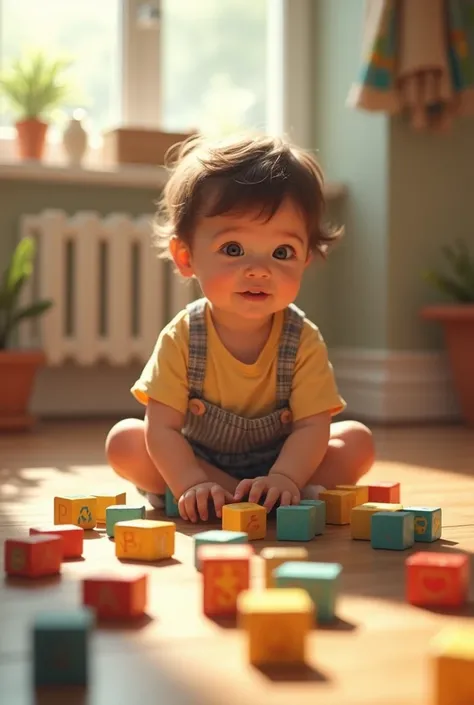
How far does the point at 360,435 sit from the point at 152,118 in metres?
1.87

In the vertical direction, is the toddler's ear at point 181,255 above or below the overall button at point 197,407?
above

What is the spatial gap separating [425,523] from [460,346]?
1.66 meters

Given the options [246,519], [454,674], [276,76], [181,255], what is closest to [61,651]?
[454,674]

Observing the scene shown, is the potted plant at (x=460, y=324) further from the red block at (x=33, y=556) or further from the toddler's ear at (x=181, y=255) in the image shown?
the red block at (x=33, y=556)

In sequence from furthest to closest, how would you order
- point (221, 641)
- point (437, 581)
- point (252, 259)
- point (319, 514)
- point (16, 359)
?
point (16, 359) → point (252, 259) → point (319, 514) → point (437, 581) → point (221, 641)

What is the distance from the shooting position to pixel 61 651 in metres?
0.69

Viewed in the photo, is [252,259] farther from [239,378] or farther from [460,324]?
[460,324]

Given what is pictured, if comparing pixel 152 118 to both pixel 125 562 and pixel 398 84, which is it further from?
pixel 125 562

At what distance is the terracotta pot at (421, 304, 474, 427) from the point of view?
2.79 metres

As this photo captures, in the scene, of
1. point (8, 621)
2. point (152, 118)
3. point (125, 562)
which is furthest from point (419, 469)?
point (152, 118)

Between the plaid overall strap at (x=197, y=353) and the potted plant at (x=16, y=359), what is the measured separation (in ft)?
4.11

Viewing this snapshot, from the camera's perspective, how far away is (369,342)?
10.1ft

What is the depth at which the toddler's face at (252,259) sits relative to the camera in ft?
4.63

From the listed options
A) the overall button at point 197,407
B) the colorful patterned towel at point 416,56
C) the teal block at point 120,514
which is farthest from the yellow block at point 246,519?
the colorful patterned towel at point 416,56
